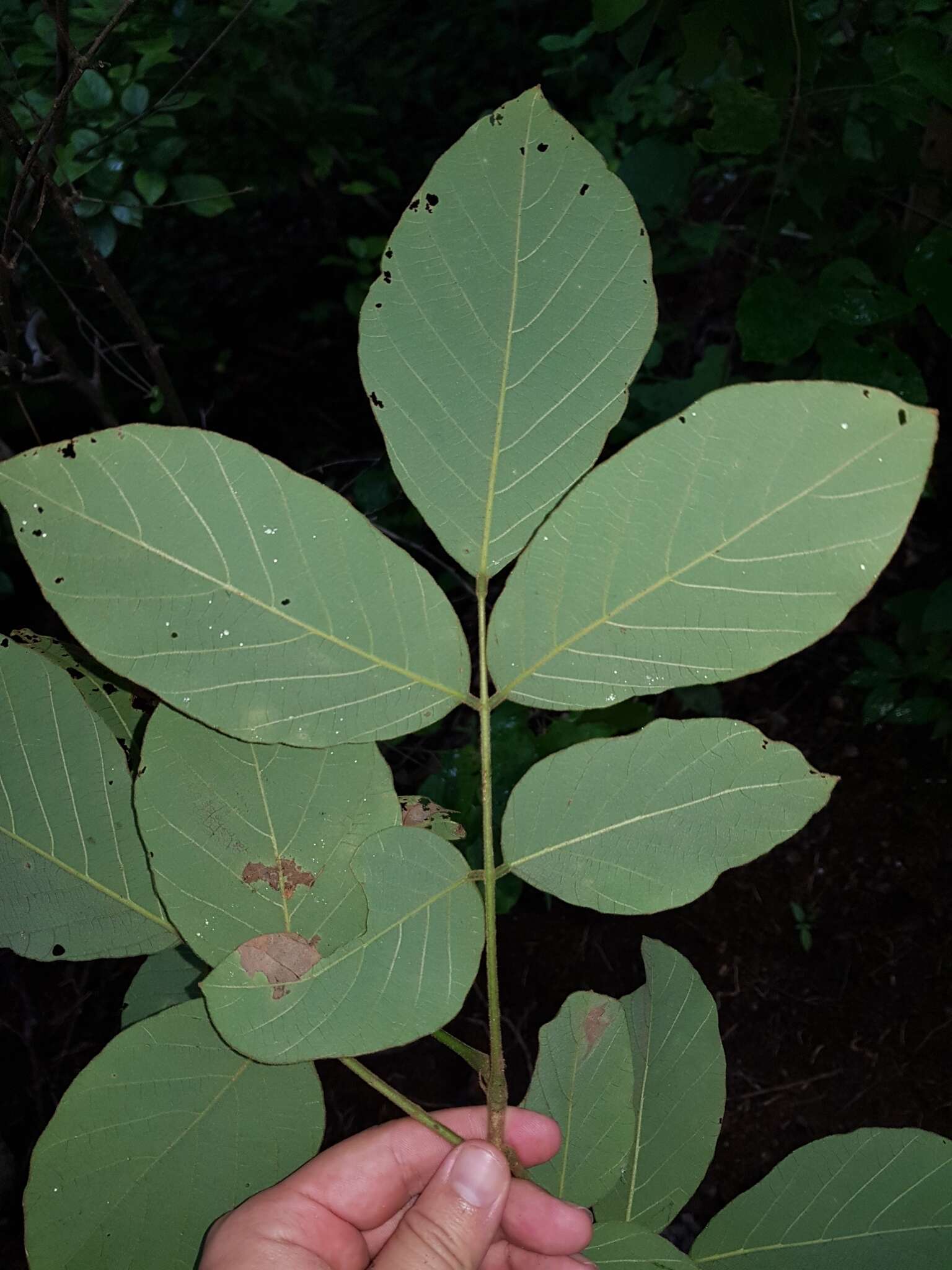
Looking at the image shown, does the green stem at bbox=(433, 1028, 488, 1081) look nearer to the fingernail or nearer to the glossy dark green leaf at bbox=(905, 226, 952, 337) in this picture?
the fingernail

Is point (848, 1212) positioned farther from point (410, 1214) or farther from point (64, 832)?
point (64, 832)

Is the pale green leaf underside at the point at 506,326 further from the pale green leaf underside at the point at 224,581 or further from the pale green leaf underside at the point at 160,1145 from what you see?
the pale green leaf underside at the point at 160,1145

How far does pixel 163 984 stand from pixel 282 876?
217mm

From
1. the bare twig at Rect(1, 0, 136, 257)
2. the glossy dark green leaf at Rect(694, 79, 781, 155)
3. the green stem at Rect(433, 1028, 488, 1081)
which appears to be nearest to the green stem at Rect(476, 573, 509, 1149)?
the green stem at Rect(433, 1028, 488, 1081)

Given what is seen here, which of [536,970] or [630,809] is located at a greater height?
[630,809]

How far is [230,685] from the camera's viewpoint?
1.69ft

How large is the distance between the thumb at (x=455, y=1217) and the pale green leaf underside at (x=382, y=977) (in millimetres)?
238

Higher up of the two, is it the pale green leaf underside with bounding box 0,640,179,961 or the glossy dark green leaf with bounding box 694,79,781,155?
the glossy dark green leaf with bounding box 694,79,781,155

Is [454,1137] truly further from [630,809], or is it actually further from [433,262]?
[433,262]

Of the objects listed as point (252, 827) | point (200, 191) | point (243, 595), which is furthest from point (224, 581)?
point (200, 191)

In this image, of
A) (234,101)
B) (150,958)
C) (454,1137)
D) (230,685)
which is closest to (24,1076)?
(150,958)

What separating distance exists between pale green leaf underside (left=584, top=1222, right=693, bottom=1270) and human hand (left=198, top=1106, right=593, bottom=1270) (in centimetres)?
2

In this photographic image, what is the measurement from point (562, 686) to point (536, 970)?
5.41 ft

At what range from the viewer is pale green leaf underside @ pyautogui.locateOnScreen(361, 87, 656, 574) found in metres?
0.52
